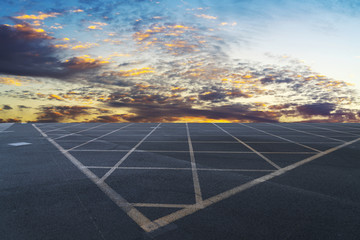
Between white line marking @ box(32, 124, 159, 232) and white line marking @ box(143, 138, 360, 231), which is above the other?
white line marking @ box(143, 138, 360, 231)

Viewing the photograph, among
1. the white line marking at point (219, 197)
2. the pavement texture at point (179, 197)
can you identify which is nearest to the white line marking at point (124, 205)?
the pavement texture at point (179, 197)

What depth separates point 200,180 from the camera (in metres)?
5.99

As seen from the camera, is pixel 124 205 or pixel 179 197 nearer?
pixel 124 205

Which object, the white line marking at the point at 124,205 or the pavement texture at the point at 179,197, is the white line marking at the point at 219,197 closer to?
the pavement texture at the point at 179,197

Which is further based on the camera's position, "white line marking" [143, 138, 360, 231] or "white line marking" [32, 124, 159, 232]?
"white line marking" [143, 138, 360, 231]

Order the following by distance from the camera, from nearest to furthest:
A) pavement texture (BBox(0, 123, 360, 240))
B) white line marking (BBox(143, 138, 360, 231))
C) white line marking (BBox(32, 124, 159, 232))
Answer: pavement texture (BBox(0, 123, 360, 240))
white line marking (BBox(32, 124, 159, 232))
white line marking (BBox(143, 138, 360, 231))

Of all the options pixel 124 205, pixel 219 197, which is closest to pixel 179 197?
pixel 219 197

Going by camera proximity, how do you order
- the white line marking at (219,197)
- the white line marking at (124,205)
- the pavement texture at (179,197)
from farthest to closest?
the white line marking at (219,197), the white line marking at (124,205), the pavement texture at (179,197)

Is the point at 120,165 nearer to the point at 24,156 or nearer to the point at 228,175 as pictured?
the point at 228,175

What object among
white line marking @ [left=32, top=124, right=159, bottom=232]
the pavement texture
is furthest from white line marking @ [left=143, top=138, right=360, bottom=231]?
white line marking @ [left=32, top=124, right=159, bottom=232]

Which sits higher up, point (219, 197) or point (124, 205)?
point (219, 197)

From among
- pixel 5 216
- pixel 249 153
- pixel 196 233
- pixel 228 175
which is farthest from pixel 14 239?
pixel 249 153

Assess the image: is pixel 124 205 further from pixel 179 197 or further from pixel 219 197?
pixel 219 197

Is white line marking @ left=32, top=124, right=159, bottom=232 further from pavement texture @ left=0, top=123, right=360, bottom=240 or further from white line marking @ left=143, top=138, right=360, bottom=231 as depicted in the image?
white line marking @ left=143, top=138, right=360, bottom=231
